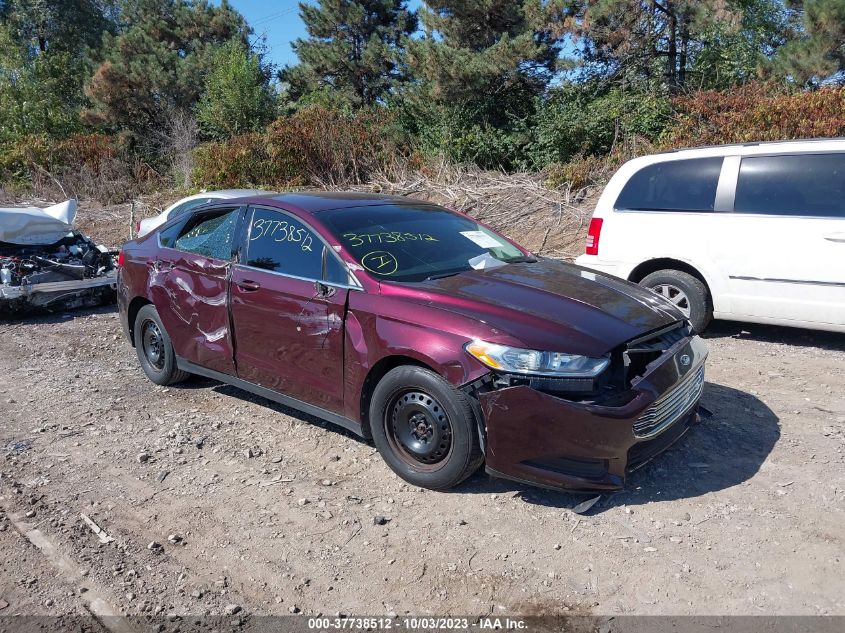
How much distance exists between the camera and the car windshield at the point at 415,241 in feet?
14.7

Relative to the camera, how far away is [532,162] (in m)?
15.9

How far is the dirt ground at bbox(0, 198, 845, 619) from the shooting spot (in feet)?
10.4

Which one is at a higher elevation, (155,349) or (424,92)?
(424,92)

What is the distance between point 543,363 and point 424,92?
1527 cm

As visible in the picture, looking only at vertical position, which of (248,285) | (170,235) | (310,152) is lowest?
(248,285)

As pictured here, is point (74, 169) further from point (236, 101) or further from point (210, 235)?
point (210, 235)

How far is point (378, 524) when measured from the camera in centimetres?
377

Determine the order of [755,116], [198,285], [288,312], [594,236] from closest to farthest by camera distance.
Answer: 1. [288,312]
2. [198,285]
3. [594,236]
4. [755,116]

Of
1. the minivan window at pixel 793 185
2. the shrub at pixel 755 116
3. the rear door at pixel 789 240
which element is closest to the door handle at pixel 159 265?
the rear door at pixel 789 240

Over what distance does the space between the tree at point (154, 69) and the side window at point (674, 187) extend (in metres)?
24.1

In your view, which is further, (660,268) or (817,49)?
(817,49)

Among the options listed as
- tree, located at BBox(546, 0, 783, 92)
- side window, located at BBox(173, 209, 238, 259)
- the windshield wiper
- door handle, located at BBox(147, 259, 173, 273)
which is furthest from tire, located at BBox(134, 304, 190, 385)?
tree, located at BBox(546, 0, 783, 92)

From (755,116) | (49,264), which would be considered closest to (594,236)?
(755,116)

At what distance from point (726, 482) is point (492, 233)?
2412 millimetres
